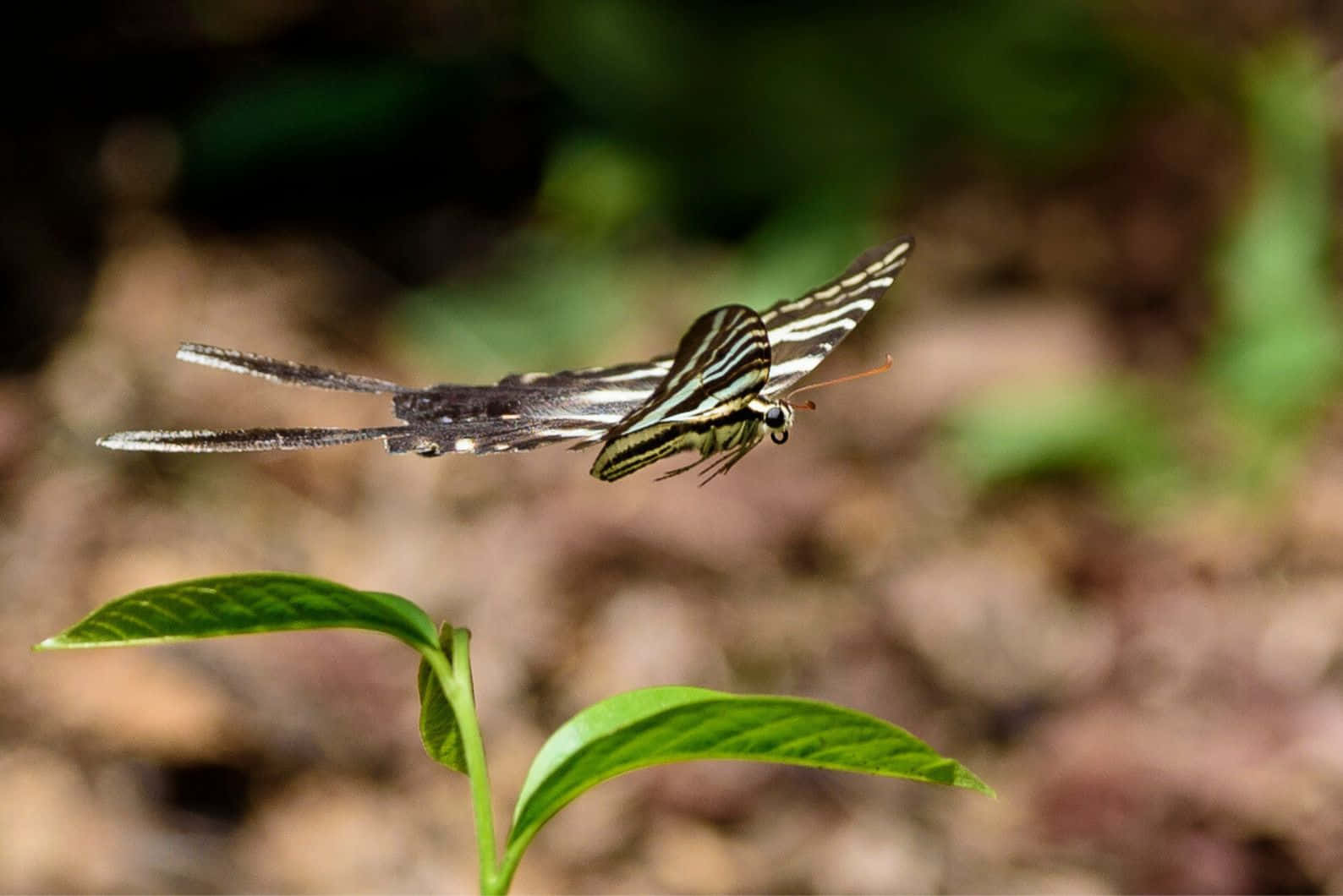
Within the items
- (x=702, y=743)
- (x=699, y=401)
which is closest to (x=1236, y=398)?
(x=699, y=401)

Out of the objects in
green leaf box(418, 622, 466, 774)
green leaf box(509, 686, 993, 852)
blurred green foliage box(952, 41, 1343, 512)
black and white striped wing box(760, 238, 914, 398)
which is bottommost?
green leaf box(509, 686, 993, 852)

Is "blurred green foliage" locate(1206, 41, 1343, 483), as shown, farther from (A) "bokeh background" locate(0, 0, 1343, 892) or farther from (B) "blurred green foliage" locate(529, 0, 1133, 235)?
(B) "blurred green foliage" locate(529, 0, 1133, 235)

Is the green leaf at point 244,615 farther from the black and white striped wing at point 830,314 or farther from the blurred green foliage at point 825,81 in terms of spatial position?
the blurred green foliage at point 825,81

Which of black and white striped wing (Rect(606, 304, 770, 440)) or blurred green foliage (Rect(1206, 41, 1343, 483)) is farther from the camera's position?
blurred green foliage (Rect(1206, 41, 1343, 483))

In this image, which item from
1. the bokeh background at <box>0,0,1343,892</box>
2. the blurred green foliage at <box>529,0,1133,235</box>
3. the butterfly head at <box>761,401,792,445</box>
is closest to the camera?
the butterfly head at <box>761,401,792,445</box>

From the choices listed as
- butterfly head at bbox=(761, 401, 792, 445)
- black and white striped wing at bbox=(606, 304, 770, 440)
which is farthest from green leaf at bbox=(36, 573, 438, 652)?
butterfly head at bbox=(761, 401, 792, 445)

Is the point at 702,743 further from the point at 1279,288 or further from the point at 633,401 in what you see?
the point at 1279,288

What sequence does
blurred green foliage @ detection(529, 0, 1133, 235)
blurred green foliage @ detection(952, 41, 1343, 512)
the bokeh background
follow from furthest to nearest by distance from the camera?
blurred green foliage @ detection(529, 0, 1133, 235) < blurred green foliage @ detection(952, 41, 1343, 512) < the bokeh background
